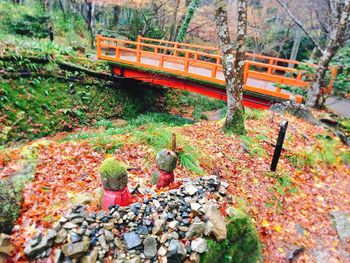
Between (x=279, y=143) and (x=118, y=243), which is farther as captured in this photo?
(x=279, y=143)

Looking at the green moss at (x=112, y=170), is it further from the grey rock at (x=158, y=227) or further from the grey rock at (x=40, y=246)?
the grey rock at (x=40, y=246)

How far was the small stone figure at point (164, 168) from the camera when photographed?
14.2 ft

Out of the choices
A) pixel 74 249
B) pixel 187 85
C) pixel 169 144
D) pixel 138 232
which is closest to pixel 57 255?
pixel 74 249

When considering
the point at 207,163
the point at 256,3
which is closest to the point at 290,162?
the point at 207,163

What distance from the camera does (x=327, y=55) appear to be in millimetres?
9469

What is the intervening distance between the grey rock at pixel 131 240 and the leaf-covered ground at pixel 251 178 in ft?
3.38

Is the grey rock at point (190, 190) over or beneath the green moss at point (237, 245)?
over

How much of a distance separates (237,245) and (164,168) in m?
1.61

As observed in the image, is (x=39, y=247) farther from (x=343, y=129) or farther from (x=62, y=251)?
(x=343, y=129)

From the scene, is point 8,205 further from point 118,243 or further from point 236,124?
point 236,124

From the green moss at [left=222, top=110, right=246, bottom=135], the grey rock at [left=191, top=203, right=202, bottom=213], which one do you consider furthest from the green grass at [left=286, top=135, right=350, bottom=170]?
the grey rock at [left=191, top=203, right=202, bottom=213]

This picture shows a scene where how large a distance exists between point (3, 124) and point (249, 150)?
26.5ft

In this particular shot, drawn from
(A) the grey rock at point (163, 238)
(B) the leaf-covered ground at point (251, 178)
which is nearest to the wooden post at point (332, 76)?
(B) the leaf-covered ground at point (251, 178)

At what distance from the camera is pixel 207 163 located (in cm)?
593
